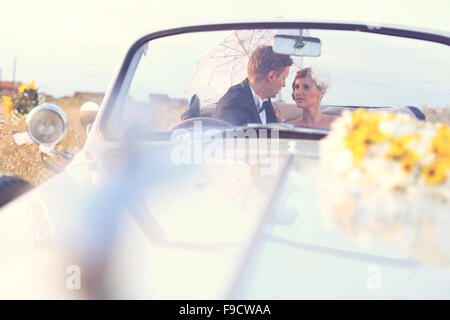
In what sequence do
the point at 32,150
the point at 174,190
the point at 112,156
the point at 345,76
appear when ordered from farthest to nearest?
1. the point at 32,150
2. the point at 345,76
3. the point at 112,156
4. the point at 174,190

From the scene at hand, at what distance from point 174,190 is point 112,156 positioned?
0.70 metres

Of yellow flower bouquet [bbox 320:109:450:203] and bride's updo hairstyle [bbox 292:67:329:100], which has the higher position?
bride's updo hairstyle [bbox 292:67:329:100]

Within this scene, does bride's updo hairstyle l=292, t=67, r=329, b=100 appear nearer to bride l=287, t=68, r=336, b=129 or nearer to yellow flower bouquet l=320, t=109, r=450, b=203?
bride l=287, t=68, r=336, b=129

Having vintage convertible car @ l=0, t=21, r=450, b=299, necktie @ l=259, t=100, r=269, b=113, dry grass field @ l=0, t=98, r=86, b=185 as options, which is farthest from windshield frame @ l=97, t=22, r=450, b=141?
dry grass field @ l=0, t=98, r=86, b=185

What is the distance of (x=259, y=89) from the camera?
318 centimetres

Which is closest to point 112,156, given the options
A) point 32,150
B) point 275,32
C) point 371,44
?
point 275,32

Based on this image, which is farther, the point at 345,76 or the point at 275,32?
the point at 345,76

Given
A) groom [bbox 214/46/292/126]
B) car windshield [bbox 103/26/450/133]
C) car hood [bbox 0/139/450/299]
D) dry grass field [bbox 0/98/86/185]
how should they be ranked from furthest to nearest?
1. dry grass field [bbox 0/98/86/185]
2. groom [bbox 214/46/292/126]
3. car windshield [bbox 103/26/450/133]
4. car hood [bbox 0/139/450/299]

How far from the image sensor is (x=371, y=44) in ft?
9.32

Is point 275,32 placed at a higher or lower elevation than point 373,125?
higher

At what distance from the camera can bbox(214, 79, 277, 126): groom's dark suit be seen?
2785 millimetres

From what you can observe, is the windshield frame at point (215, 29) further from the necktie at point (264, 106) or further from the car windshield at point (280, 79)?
the necktie at point (264, 106)

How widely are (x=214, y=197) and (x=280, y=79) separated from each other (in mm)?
1738

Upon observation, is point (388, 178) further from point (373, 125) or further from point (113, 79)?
point (113, 79)
